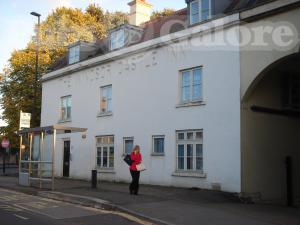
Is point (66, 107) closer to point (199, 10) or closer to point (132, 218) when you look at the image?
point (199, 10)

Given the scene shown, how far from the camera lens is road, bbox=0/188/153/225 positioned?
10684mm

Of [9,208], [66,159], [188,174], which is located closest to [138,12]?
[66,159]

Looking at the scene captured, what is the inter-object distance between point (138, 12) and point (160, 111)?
9.93 meters

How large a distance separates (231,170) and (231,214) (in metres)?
4.56

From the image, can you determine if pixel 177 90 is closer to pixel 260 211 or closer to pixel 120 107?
pixel 120 107

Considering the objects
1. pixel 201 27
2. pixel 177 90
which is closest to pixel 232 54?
pixel 201 27

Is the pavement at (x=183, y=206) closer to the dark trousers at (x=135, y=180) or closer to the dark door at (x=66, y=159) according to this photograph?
the dark trousers at (x=135, y=180)

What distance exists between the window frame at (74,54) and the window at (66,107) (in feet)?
7.38

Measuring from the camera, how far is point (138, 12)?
27.6 m

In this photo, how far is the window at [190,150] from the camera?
18078 millimetres

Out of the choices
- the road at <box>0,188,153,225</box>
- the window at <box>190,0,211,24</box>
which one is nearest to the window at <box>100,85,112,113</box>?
the window at <box>190,0,211,24</box>

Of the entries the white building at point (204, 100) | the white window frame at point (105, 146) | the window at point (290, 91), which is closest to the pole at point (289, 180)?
the white building at point (204, 100)

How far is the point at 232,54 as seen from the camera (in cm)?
1692

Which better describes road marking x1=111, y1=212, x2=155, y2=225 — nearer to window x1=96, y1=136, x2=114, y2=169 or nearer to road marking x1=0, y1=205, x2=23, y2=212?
road marking x1=0, y1=205, x2=23, y2=212
